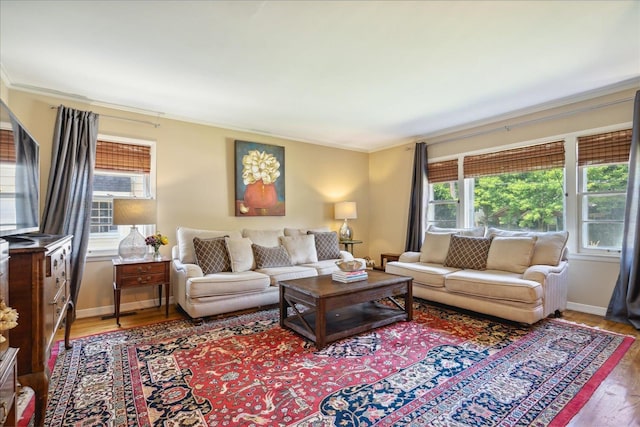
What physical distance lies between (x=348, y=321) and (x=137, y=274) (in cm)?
219

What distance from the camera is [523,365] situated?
2.26m

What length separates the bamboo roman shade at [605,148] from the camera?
324 centimetres

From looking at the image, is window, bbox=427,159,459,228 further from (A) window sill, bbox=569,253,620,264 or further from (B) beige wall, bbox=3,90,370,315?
(A) window sill, bbox=569,253,620,264

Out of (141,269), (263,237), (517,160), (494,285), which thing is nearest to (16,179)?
(141,269)

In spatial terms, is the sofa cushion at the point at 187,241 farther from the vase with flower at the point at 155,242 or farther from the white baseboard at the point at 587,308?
the white baseboard at the point at 587,308

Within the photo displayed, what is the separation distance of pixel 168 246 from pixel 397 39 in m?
3.43

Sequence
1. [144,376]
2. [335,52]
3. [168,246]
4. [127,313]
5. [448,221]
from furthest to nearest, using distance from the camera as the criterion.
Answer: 1. [448,221]
2. [168,246]
3. [127,313]
4. [335,52]
5. [144,376]

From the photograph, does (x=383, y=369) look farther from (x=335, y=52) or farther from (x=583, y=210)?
(x=583, y=210)

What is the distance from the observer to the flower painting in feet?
14.6

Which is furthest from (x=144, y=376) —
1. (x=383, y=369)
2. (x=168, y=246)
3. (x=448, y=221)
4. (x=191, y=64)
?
(x=448, y=221)

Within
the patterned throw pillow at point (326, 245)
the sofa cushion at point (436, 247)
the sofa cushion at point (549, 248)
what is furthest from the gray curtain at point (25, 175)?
the sofa cushion at point (549, 248)

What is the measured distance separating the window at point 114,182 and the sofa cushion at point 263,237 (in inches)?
46.7

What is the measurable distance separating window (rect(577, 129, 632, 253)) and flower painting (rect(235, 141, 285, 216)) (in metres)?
3.82

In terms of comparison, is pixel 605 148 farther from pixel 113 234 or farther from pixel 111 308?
pixel 111 308
